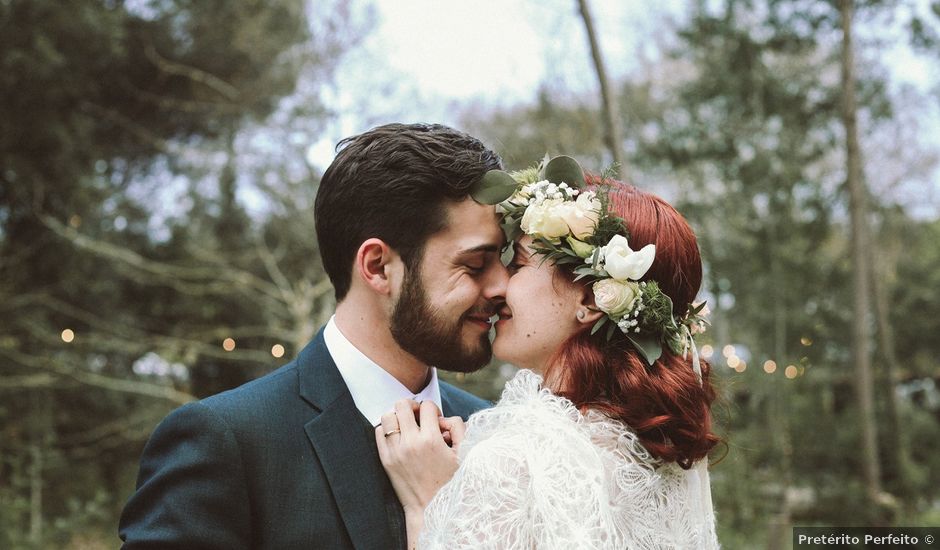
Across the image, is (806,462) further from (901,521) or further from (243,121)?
(243,121)

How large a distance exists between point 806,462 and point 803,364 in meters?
1.42

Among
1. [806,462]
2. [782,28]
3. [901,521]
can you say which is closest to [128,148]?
[782,28]

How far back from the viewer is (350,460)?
226 centimetres

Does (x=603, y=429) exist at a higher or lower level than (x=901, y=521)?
higher

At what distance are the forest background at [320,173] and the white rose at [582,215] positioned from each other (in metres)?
6.92

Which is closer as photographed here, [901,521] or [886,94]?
[901,521]

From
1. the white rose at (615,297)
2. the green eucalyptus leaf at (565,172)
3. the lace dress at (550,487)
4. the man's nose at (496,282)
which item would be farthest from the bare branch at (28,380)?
the white rose at (615,297)

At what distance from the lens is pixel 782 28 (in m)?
11.1

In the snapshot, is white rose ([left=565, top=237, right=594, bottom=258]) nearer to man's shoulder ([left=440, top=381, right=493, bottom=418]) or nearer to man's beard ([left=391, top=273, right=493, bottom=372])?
man's beard ([left=391, top=273, right=493, bottom=372])

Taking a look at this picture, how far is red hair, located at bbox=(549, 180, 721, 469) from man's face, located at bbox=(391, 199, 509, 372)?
1.13 ft

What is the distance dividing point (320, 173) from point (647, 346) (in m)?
8.94

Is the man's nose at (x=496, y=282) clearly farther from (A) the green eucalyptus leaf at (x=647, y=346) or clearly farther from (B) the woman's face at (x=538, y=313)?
(A) the green eucalyptus leaf at (x=647, y=346)

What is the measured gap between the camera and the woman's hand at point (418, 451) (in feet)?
7.16

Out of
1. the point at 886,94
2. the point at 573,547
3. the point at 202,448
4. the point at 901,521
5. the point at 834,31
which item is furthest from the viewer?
the point at 886,94
